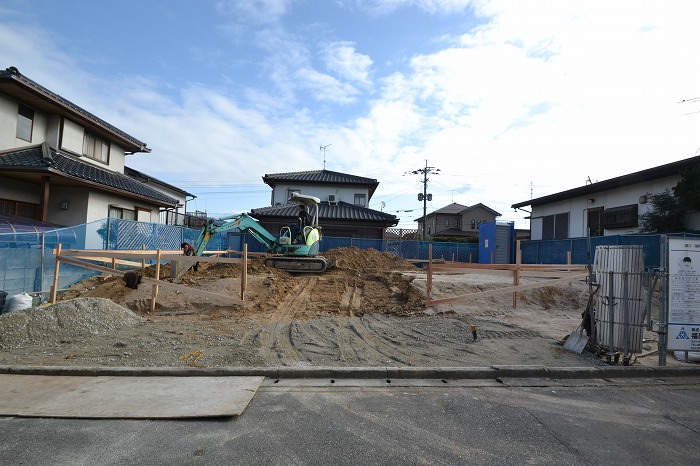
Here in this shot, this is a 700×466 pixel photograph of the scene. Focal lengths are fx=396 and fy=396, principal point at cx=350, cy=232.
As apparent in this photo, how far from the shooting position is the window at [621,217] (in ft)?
59.5

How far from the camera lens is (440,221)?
57.9m

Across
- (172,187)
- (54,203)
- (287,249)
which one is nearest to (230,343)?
(287,249)

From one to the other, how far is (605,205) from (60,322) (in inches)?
888

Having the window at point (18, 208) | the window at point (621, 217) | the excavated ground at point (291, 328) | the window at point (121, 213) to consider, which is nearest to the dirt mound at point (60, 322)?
the excavated ground at point (291, 328)

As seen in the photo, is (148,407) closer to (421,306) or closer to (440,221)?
(421,306)

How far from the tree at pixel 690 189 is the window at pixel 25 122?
23.9m

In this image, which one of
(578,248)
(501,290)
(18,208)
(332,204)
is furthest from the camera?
(332,204)

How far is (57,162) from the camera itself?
44.8ft

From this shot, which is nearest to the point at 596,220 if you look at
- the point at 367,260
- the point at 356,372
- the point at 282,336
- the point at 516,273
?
the point at 367,260

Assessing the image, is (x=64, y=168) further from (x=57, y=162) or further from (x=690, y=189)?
(x=690, y=189)

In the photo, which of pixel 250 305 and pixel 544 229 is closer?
pixel 250 305

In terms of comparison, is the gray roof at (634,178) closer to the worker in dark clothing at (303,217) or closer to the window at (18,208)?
the worker in dark clothing at (303,217)

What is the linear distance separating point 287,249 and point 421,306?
7324 millimetres

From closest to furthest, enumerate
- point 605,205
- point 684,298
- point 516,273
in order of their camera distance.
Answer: point 684,298
point 516,273
point 605,205
